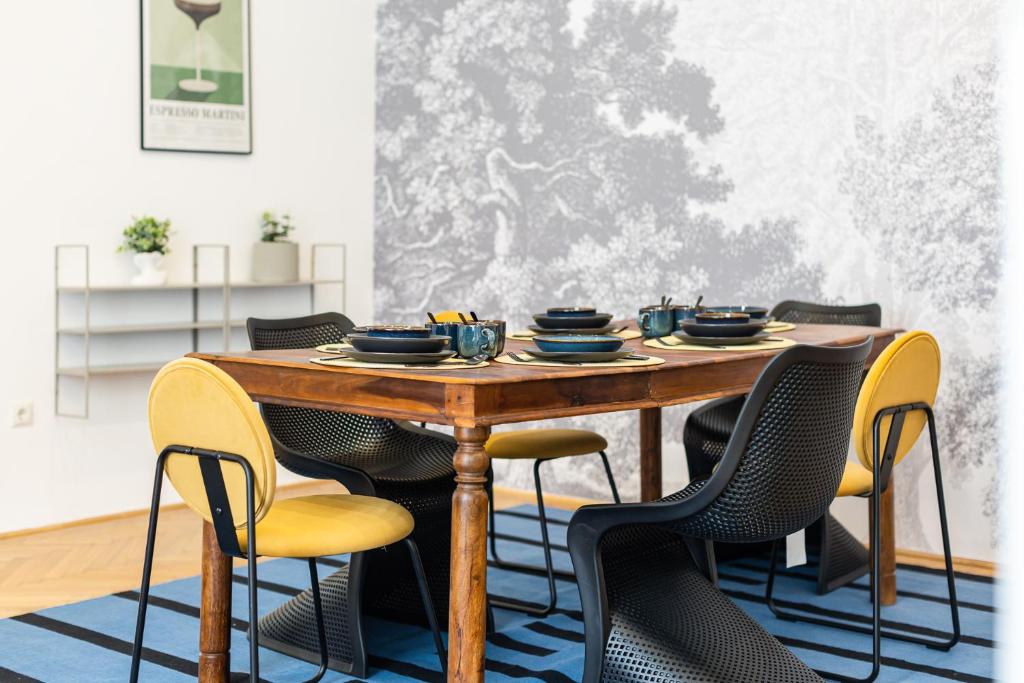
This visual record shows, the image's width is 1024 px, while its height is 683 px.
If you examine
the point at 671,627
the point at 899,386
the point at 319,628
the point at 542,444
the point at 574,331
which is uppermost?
the point at 574,331

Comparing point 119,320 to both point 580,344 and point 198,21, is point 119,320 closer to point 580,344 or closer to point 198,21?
point 198,21

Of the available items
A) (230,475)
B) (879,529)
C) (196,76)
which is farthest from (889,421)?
(196,76)

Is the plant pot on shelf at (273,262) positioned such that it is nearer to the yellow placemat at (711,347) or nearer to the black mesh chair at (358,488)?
→ the black mesh chair at (358,488)

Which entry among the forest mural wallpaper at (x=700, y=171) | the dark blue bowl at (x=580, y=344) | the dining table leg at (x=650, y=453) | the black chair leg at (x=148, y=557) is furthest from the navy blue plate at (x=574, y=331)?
the forest mural wallpaper at (x=700, y=171)

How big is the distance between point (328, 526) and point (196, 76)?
2816 mm

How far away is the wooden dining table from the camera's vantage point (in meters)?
2.06

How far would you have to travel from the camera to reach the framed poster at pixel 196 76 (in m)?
4.39

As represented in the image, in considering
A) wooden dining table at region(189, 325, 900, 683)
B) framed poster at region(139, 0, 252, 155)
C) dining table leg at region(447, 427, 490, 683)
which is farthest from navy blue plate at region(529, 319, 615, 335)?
framed poster at region(139, 0, 252, 155)

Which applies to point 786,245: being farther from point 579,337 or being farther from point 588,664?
point 588,664

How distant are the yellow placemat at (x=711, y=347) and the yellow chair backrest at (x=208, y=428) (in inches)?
43.2

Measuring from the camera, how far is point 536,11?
472 centimetres

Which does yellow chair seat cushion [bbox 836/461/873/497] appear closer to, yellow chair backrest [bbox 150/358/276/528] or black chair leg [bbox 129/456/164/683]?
yellow chair backrest [bbox 150/358/276/528]

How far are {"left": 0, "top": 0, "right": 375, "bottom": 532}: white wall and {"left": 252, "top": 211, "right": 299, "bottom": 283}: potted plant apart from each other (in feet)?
0.25

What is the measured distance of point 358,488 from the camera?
2736mm
